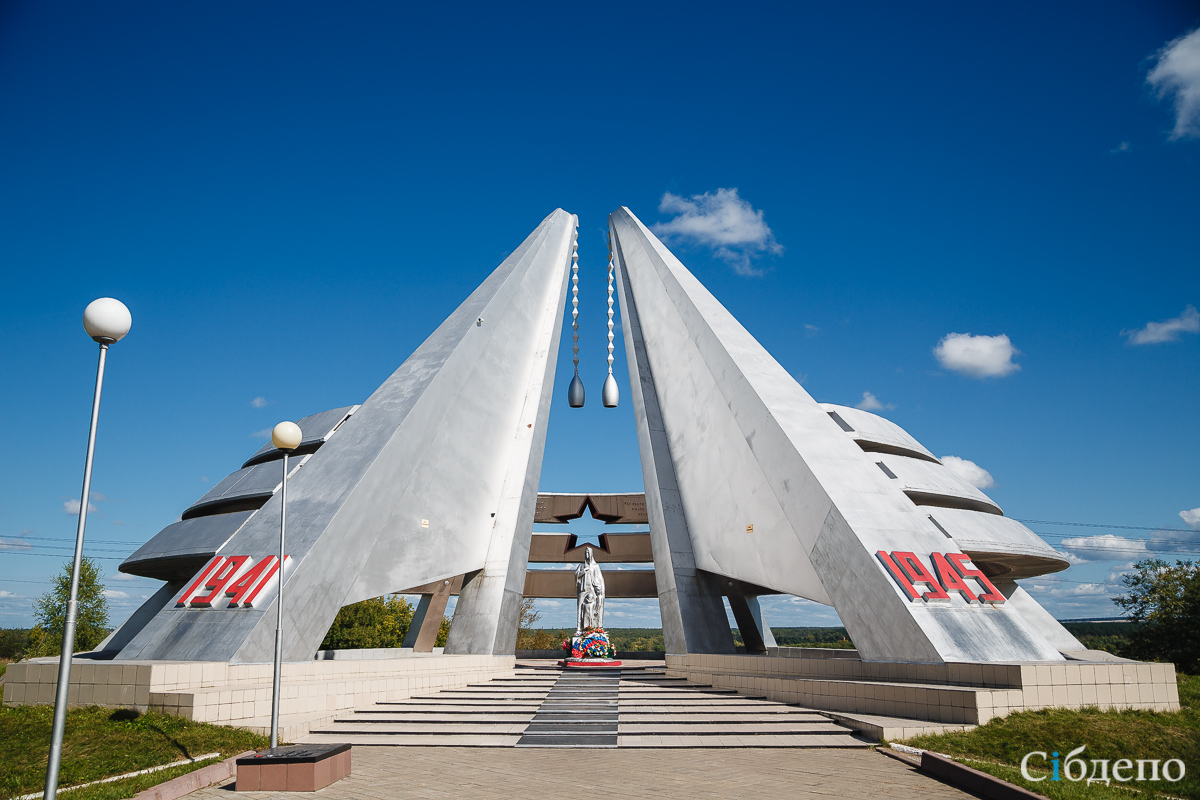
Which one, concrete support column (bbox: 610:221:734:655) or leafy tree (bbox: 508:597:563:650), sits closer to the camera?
concrete support column (bbox: 610:221:734:655)

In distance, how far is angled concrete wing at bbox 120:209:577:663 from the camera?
399 inches

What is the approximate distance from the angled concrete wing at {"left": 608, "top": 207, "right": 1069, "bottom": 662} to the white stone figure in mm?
1819

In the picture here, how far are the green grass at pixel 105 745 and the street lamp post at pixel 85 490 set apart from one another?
1.08 m

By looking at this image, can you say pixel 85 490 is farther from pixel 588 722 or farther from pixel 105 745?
pixel 588 722

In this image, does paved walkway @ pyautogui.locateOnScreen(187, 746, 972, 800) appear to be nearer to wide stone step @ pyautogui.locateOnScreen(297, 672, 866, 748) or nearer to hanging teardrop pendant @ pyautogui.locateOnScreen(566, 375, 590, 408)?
wide stone step @ pyautogui.locateOnScreen(297, 672, 866, 748)

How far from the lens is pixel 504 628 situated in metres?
15.2

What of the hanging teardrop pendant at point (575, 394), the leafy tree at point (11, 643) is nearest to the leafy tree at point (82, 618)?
the leafy tree at point (11, 643)

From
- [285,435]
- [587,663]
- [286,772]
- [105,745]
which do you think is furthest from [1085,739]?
[587,663]

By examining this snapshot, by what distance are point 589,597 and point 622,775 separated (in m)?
11.2

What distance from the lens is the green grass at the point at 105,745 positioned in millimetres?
5438

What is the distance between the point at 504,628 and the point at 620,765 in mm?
8994

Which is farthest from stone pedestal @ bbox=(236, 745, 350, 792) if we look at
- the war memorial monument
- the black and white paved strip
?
the black and white paved strip

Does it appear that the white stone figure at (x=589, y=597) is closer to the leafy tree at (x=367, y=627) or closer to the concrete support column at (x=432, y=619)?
the concrete support column at (x=432, y=619)

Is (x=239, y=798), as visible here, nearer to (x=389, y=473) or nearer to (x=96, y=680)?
(x=96, y=680)
